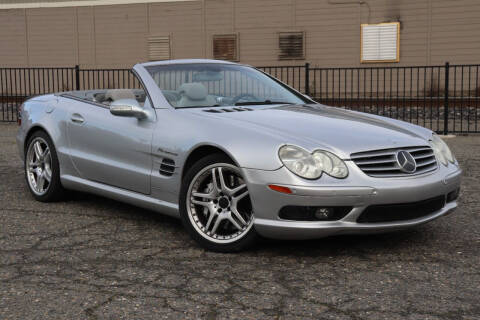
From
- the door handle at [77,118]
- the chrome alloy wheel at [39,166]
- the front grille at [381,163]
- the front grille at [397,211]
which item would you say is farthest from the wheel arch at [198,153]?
the chrome alloy wheel at [39,166]

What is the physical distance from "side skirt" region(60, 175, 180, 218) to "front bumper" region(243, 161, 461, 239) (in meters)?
0.85

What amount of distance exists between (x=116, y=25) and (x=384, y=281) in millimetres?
19048

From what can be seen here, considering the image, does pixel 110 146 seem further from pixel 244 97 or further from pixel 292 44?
pixel 292 44

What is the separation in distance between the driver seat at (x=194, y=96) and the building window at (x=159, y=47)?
16097mm

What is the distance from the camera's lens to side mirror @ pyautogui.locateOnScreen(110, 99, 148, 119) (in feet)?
16.5

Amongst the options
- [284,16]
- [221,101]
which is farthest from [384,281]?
[284,16]

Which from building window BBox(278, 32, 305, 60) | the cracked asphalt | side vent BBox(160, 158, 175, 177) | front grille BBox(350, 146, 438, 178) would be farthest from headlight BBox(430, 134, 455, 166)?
building window BBox(278, 32, 305, 60)

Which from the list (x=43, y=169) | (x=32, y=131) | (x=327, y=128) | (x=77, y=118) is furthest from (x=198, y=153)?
(x=32, y=131)

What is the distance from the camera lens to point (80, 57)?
22141 millimetres

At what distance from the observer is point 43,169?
631 cm

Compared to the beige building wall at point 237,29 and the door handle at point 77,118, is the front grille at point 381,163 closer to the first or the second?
the door handle at point 77,118

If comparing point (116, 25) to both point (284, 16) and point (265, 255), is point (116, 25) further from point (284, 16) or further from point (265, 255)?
point (265, 255)

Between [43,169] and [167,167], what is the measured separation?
6.46ft

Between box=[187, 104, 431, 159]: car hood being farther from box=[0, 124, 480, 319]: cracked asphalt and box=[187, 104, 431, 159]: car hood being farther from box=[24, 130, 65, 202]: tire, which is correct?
box=[24, 130, 65, 202]: tire
